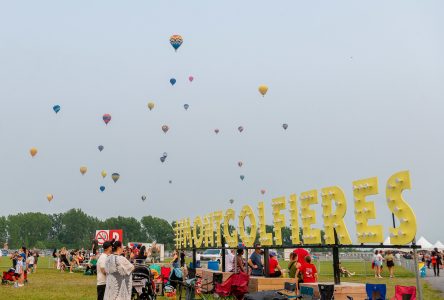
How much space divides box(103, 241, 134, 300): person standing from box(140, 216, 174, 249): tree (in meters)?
176

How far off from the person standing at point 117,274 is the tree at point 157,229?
17649 centimetres

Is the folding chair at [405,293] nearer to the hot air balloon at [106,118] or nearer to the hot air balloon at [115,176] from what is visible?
the hot air balloon at [106,118]

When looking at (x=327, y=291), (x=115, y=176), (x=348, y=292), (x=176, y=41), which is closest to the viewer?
(x=327, y=291)

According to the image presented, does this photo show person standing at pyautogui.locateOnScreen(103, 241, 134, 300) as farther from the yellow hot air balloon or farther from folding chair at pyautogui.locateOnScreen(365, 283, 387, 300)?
the yellow hot air balloon

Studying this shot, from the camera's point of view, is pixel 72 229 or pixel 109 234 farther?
pixel 72 229

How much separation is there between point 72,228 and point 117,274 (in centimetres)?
19060

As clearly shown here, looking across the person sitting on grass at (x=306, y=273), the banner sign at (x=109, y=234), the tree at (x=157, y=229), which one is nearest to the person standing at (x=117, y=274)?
the person sitting on grass at (x=306, y=273)

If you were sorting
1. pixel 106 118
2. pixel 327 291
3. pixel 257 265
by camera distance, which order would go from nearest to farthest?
1. pixel 327 291
2. pixel 257 265
3. pixel 106 118

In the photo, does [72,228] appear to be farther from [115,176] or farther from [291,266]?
[291,266]

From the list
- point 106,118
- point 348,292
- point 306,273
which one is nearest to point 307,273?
point 306,273

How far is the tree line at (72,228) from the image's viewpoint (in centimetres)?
18675

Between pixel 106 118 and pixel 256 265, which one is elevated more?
pixel 106 118

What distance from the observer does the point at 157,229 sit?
188m

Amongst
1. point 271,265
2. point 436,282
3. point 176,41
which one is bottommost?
A: point 436,282
